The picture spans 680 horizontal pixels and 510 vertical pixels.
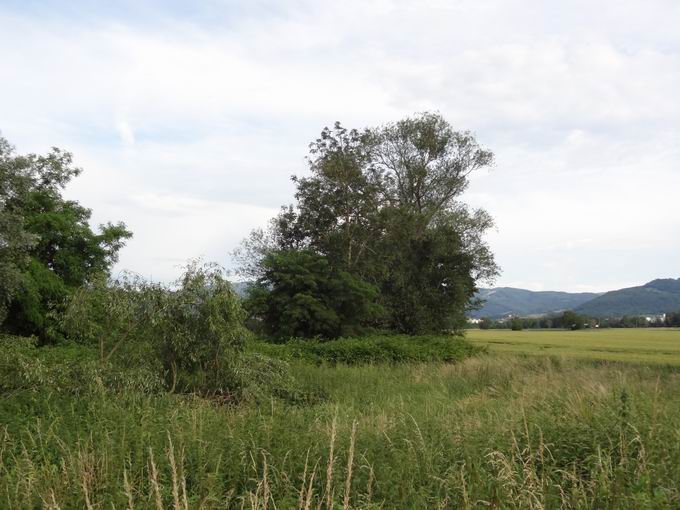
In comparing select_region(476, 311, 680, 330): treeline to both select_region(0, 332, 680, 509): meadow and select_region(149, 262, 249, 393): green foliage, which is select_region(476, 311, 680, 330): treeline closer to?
select_region(149, 262, 249, 393): green foliage

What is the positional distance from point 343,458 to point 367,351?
47.5 ft

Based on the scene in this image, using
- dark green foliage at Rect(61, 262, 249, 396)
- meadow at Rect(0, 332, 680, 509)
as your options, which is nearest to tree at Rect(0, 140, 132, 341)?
dark green foliage at Rect(61, 262, 249, 396)

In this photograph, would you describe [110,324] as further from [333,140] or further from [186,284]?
[333,140]

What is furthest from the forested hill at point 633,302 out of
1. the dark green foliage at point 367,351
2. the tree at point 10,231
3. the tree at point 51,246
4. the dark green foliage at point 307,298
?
the tree at point 10,231

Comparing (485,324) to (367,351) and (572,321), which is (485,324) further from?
(367,351)

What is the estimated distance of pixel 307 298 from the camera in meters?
23.2

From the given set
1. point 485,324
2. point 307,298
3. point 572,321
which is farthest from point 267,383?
point 485,324

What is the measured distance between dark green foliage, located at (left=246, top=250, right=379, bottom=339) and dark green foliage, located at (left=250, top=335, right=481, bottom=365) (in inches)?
114

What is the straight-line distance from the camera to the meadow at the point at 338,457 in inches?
145

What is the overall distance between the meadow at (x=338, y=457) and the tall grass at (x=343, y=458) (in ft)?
0.07

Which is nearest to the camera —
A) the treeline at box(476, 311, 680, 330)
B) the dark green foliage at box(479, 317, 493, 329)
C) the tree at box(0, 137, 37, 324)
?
the tree at box(0, 137, 37, 324)

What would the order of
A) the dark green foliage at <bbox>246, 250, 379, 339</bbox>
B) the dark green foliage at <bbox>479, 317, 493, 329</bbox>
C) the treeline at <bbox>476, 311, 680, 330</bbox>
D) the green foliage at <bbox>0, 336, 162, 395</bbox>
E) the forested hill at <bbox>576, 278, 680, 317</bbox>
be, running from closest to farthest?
1. the green foliage at <bbox>0, 336, 162, 395</bbox>
2. the dark green foliage at <bbox>246, 250, 379, 339</bbox>
3. the treeline at <bbox>476, 311, 680, 330</bbox>
4. the dark green foliage at <bbox>479, 317, 493, 329</bbox>
5. the forested hill at <bbox>576, 278, 680, 317</bbox>

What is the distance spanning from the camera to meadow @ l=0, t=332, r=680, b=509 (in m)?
3.69

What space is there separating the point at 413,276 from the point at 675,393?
19997mm
